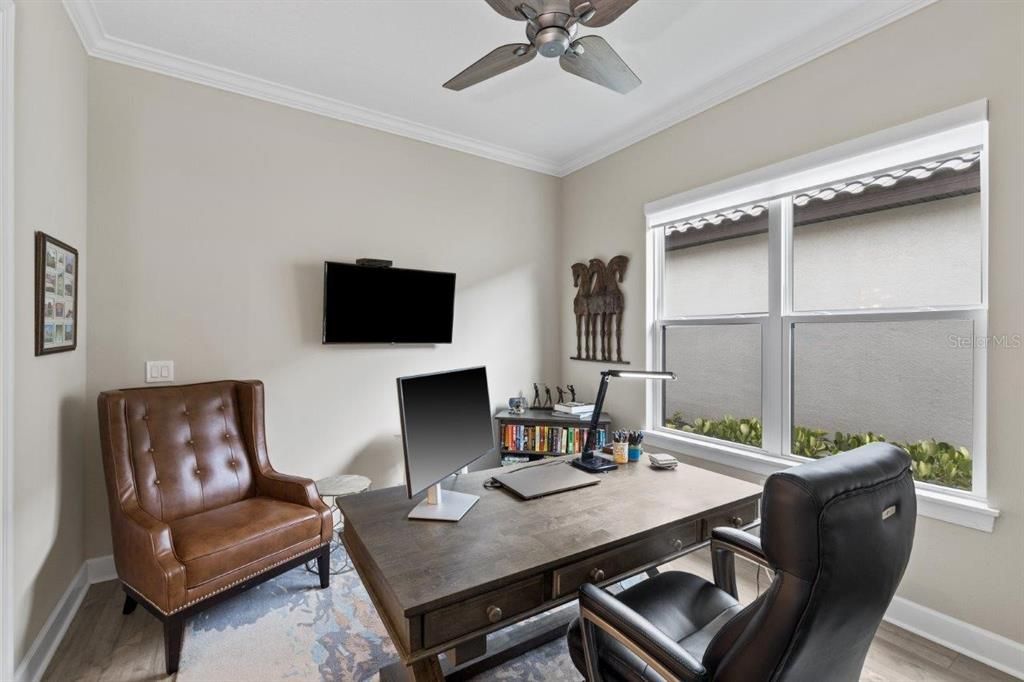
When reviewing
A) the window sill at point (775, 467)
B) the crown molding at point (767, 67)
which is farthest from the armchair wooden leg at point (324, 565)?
the crown molding at point (767, 67)

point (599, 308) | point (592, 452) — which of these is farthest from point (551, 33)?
point (599, 308)

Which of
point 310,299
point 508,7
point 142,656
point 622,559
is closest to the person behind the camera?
point 622,559

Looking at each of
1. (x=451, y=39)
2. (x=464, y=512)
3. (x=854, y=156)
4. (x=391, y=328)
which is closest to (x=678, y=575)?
(x=464, y=512)

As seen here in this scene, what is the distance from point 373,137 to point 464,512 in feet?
9.24

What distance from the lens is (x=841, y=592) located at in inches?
34.6

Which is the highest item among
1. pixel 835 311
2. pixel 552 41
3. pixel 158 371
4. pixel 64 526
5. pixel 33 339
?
pixel 552 41

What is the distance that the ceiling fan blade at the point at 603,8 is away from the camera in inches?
63.2

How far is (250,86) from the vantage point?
9.26 ft

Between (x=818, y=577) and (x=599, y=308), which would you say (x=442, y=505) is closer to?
(x=818, y=577)

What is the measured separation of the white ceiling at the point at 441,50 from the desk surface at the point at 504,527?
218cm

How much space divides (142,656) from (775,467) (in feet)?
10.4

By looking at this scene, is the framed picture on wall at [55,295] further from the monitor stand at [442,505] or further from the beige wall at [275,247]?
the monitor stand at [442,505]

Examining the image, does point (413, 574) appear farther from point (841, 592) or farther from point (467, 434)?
point (841, 592)

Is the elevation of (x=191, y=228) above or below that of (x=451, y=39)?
below
